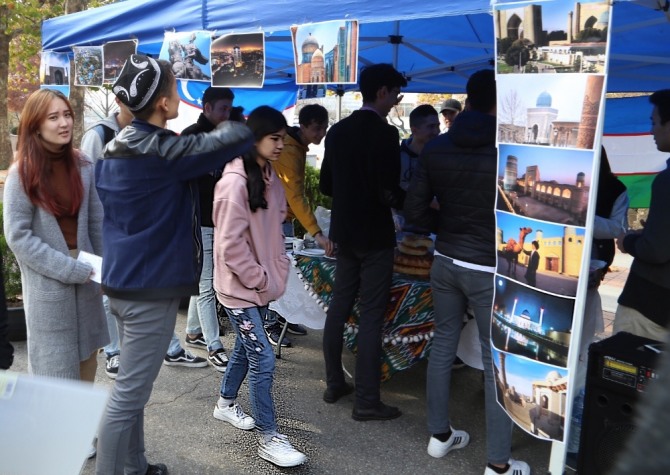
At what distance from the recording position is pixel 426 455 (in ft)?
10.9

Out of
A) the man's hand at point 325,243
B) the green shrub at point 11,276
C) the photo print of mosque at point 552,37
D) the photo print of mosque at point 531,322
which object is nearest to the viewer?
the photo print of mosque at point 552,37

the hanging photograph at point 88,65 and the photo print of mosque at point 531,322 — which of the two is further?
the hanging photograph at point 88,65

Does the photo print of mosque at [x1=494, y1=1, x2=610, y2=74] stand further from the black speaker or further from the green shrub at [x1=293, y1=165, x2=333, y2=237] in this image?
the green shrub at [x1=293, y1=165, x2=333, y2=237]

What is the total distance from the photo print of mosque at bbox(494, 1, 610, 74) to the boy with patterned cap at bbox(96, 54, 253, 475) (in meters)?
1.03

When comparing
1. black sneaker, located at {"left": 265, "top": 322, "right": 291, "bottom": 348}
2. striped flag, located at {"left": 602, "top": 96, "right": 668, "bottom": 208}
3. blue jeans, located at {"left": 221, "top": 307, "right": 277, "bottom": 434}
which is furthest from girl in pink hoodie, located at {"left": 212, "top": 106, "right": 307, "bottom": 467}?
striped flag, located at {"left": 602, "top": 96, "right": 668, "bottom": 208}

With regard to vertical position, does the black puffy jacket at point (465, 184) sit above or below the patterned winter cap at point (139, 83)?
below

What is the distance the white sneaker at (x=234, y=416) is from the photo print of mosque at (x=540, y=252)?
1.78 m

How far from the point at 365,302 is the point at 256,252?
0.87 m

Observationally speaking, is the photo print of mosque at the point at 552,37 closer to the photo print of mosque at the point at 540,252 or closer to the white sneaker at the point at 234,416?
the photo print of mosque at the point at 540,252

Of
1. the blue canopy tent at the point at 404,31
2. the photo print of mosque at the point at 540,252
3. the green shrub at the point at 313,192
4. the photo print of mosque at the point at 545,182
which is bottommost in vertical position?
the green shrub at the point at 313,192

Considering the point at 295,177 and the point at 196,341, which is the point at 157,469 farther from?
the point at 295,177

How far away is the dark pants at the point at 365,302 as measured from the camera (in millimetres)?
3588

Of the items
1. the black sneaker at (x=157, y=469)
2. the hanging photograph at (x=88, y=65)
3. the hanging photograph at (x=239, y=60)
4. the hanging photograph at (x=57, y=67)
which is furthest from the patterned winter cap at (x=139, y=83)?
the hanging photograph at (x=57, y=67)

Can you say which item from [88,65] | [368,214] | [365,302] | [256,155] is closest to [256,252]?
[256,155]
